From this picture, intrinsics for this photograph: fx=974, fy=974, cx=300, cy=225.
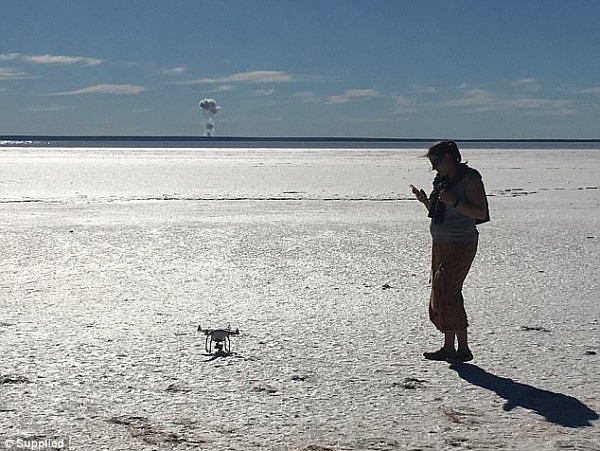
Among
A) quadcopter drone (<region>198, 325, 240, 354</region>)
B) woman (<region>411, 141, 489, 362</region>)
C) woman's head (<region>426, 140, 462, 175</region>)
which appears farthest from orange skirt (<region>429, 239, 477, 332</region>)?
quadcopter drone (<region>198, 325, 240, 354</region>)

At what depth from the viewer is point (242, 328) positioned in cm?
780

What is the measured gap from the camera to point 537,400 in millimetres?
5855

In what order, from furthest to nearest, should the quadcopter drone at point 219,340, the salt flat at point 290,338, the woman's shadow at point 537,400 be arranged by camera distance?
the quadcopter drone at point 219,340, the woman's shadow at point 537,400, the salt flat at point 290,338

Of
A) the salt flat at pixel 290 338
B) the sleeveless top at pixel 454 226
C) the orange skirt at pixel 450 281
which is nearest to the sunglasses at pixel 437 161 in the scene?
the sleeveless top at pixel 454 226

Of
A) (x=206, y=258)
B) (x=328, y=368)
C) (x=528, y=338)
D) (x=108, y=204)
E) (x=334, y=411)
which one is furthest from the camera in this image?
(x=108, y=204)

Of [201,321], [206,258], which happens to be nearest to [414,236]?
[206,258]

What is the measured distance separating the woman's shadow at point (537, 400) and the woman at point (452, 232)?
312 millimetres

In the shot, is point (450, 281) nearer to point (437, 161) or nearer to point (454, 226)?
point (454, 226)

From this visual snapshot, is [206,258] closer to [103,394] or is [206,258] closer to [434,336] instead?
[434,336]

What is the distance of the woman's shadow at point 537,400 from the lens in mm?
5502

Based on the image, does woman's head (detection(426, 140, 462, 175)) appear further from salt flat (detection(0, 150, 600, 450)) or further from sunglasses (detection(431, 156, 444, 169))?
salt flat (detection(0, 150, 600, 450))

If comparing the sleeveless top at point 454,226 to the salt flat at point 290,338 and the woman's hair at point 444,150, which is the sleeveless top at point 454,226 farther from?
the salt flat at point 290,338

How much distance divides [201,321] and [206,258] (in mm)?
3870

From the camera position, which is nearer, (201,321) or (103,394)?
(103,394)
